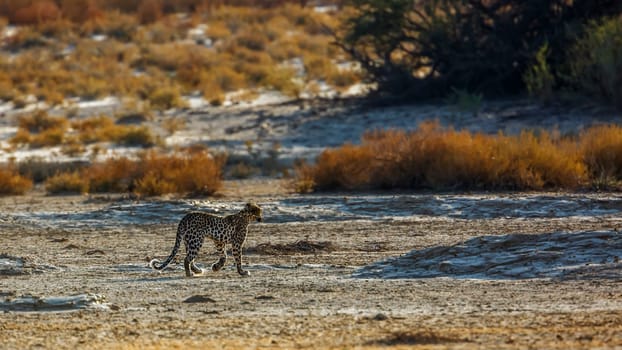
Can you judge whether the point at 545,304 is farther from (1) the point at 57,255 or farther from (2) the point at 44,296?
(1) the point at 57,255

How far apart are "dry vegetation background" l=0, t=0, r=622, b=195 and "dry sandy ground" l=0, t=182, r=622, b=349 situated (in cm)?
471

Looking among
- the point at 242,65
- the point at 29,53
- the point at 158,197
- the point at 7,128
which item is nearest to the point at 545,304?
the point at 158,197

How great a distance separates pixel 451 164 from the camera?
69.3 feet

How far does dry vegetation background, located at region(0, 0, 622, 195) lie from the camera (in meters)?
21.5

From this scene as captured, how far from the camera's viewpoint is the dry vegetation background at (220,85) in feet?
70.4

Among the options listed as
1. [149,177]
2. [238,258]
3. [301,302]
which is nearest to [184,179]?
[149,177]

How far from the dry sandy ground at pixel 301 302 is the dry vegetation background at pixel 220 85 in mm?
4712

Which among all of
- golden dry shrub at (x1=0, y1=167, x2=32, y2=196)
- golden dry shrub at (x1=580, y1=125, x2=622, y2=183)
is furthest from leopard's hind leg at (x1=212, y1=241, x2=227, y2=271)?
golden dry shrub at (x1=0, y1=167, x2=32, y2=196)

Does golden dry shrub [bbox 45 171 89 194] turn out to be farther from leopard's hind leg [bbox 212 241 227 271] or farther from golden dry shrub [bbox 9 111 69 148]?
leopard's hind leg [bbox 212 241 227 271]

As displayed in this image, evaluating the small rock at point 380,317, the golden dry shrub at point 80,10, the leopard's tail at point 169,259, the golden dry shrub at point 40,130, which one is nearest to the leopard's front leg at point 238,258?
the leopard's tail at point 169,259

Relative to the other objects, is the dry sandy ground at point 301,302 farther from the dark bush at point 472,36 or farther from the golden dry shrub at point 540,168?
the dark bush at point 472,36

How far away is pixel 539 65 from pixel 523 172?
862cm

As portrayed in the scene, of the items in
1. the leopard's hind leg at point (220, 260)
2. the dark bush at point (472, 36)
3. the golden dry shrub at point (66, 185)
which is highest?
the dark bush at point (472, 36)

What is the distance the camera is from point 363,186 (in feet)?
71.4
